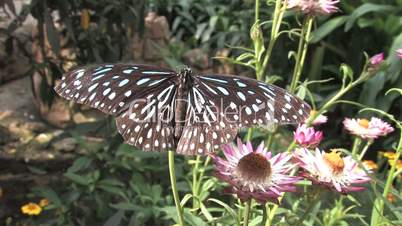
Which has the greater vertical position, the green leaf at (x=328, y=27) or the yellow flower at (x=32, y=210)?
the green leaf at (x=328, y=27)

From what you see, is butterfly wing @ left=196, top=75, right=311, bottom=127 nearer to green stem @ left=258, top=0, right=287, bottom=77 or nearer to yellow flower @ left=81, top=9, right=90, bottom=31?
green stem @ left=258, top=0, right=287, bottom=77

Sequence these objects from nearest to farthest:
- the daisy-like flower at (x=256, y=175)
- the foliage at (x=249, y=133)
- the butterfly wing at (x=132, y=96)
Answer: the daisy-like flower at (x=256, y=175), the butterfly wing at (x=132, y=96), the foliage at (x=249, y=133)

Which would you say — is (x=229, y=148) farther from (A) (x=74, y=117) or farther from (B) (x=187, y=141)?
(A) (x=74, y=117)

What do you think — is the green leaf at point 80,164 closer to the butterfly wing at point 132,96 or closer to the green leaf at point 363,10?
the butterfly wing at point 132,96

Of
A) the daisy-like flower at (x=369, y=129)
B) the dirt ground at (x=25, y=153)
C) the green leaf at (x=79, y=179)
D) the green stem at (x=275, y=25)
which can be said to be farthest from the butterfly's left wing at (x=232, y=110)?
the dirt ground at (x=25, y=153)

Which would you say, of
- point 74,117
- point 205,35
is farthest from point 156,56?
point 74,117

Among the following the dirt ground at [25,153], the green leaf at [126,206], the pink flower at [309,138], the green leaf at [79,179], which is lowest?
the dirt ground at [25,153]

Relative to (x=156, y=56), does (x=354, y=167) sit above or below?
above

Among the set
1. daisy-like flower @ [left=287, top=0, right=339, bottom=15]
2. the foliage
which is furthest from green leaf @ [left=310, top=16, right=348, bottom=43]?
daisy-like flower @ [left=287, top=0, right=339, bottom=15]
